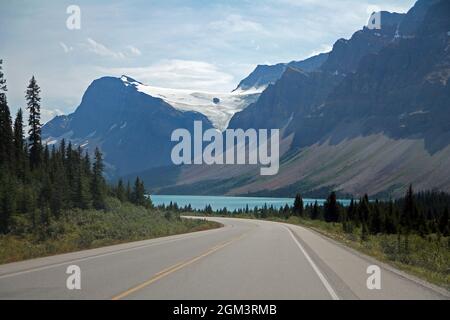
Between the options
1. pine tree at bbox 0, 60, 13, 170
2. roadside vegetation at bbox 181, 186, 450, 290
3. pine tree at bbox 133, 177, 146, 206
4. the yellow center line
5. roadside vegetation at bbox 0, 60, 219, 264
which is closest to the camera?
the yellow center line

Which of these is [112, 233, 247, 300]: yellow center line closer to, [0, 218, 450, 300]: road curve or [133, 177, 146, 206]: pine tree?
[0, 218, 450, 300]: road curve

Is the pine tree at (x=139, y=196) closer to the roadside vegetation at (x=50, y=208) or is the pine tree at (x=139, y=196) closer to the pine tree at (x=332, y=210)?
the roadside vegetation at (x=50, y=208)

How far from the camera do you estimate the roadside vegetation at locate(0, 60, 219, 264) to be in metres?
33.7

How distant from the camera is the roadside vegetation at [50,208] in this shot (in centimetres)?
3372

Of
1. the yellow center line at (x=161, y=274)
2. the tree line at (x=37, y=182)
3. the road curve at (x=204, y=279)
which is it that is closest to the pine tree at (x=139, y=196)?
the tree line at (x=37, y=182)

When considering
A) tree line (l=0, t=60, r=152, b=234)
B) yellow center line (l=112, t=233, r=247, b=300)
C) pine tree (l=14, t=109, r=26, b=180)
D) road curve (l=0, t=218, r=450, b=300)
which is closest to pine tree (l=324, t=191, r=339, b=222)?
tree line (l=0, t=60, r=152, b=234)

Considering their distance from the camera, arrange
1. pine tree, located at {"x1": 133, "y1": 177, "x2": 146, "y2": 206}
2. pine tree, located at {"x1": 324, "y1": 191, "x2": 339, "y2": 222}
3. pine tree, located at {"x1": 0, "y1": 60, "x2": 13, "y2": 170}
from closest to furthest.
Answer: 1. pine tree, located at {"x1": 0, "y1": 60, "x2": 13, "y2": 170}
2. pine tree, located at {"x1": 133, "y1": 177, "x2": 146, "y2": 206}
3. pine tree, located at {"x1": 324, "y1": 191, "x2": 339, "y2": 222}

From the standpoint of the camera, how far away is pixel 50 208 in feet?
155

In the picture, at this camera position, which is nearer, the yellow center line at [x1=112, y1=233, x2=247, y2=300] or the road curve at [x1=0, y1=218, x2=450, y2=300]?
the yellow center line at [x1=112, y1=233, x2=247, y2=300]
